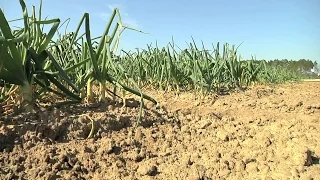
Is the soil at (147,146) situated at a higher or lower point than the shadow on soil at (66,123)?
lower

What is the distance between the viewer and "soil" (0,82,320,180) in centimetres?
111

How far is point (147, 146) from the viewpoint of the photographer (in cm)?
133

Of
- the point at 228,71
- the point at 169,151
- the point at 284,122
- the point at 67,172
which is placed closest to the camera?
the point at 67,172

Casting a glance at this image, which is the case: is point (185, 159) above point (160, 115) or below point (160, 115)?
below

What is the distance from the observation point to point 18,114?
136 cm

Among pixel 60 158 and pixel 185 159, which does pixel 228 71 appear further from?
pixel 60 158

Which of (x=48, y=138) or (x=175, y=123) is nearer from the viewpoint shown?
(x=48, y=138)

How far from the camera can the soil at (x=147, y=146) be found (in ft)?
3.64

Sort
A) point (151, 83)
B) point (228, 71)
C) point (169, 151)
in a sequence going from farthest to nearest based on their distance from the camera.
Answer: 1. point (228, 71)
2. point (151, 83)
3. point (169, 151)

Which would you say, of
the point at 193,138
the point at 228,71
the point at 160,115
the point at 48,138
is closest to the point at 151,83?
the point at 228,71

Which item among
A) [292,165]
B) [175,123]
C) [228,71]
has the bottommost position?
[292,165]

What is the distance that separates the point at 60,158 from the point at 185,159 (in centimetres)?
41

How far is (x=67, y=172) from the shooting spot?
1072 millimetres

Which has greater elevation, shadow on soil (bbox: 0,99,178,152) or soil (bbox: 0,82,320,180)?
shadow on soil (bbox: 0,99,178,152)
